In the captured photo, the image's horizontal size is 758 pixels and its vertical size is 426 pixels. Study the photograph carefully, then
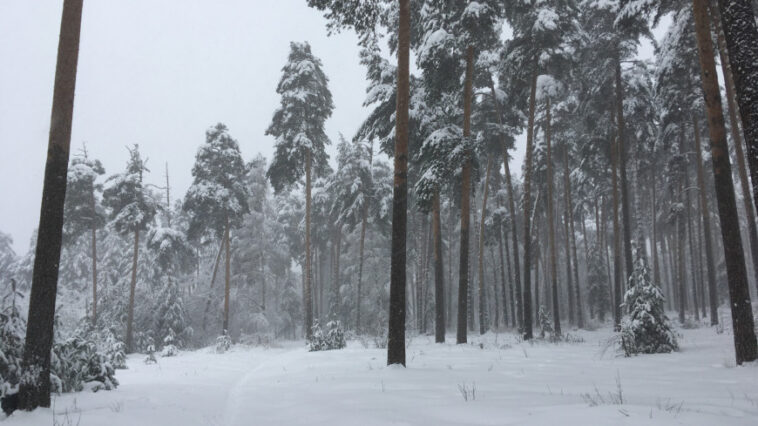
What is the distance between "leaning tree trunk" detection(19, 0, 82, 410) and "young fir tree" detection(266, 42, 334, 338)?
1749 cm

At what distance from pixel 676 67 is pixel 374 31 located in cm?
1328

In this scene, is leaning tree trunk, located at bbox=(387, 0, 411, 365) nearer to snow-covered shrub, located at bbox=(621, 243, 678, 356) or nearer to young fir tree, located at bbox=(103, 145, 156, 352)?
snow-covered shrub, located at bbox=(621, 243, 678, 356)

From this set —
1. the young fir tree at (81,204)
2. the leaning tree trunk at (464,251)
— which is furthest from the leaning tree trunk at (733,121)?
the young fir tree at (81,204)

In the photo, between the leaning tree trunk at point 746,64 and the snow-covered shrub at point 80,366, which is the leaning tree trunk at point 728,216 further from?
the snow-covered shrub at point 80,366

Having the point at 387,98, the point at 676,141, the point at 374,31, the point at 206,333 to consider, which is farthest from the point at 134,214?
the point at 676,141

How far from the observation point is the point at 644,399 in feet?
19.0

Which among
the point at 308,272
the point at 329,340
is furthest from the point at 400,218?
the point at 308,272

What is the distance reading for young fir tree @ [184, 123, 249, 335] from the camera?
2772cm

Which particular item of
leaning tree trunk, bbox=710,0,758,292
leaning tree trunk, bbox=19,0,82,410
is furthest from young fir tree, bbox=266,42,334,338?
leaning tree trunk, bbox=710,0,758,292

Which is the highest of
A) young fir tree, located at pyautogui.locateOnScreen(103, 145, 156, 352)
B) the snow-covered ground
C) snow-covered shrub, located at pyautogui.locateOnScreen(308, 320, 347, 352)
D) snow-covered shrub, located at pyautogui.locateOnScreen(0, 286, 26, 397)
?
young fir tree, located at pyautogui.locateOnScreen(103, 145, 156, 352)

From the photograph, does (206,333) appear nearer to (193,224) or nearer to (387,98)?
(193,224)

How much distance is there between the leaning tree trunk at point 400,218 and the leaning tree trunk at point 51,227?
568 cm

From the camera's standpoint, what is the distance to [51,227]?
6.57m

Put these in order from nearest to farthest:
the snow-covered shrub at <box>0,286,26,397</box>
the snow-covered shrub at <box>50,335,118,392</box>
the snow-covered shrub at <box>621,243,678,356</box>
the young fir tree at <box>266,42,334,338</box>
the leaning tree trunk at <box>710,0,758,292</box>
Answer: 1. the snow-covered shrub at <box>0,286,26,397</box>
2. the snow-covered shrub at <box>50,335,118,392</box>
3. the snow-covered shrub at <box>621,243,678,356</box>
4. the leaning tree trunk at <box>710,0,758,292</box>
5. the young fir tree at <box>266,42,334,338</box>
